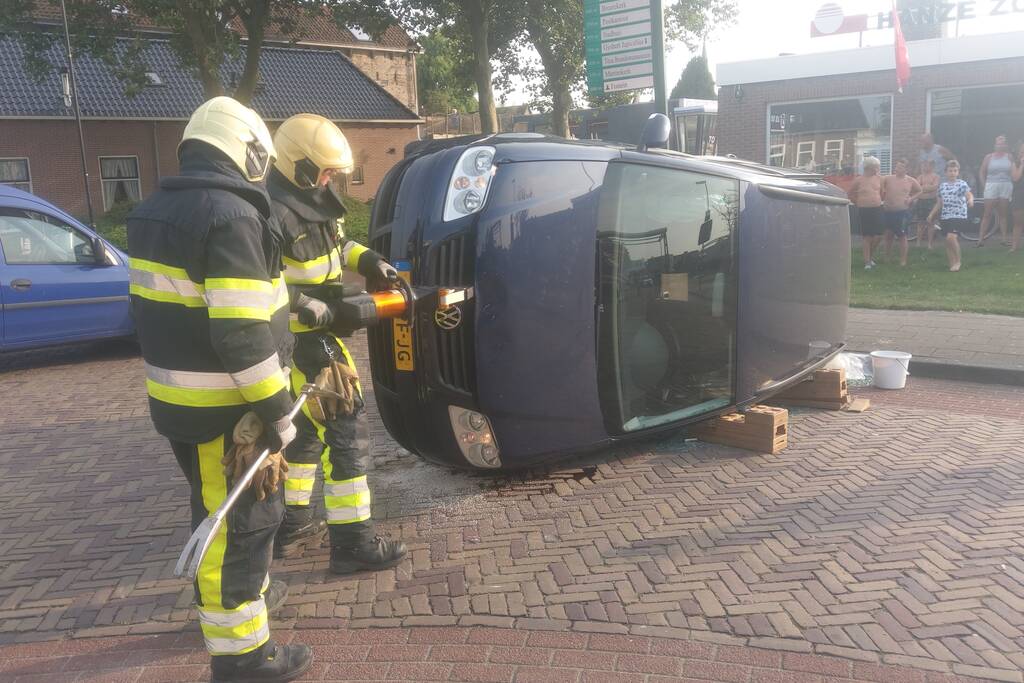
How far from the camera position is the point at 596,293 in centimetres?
434

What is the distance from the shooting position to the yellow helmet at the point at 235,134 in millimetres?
2828

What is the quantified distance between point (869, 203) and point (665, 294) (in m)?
8.97

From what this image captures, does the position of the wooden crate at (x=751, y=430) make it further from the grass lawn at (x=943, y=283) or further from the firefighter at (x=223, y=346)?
the grass lawn at (x=943, y=283)

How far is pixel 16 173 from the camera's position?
2720 centimetres

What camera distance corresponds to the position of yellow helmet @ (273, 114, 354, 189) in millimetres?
3516

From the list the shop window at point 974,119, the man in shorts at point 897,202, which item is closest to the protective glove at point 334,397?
the man in shorts at point 897,202

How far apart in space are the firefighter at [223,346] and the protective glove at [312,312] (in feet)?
0.99

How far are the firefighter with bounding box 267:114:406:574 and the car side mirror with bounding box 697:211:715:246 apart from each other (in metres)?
1.89

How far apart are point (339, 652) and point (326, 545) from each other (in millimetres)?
1015

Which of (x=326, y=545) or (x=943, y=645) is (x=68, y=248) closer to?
(x=326, y=545)

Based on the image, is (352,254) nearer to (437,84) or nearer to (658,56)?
(658,56)

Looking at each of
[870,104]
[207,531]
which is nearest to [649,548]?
[207,531]

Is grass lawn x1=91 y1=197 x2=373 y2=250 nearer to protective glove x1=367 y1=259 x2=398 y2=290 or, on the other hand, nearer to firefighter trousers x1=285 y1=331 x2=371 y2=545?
protective glove x1=367 y1=259 x2=398 y2=290

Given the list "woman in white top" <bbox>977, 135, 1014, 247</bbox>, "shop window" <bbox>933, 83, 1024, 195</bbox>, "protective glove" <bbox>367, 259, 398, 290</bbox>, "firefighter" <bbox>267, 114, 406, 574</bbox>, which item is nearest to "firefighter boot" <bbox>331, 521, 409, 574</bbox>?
"firefighter" <bbox>267, 114, 406, 574</bbox>
